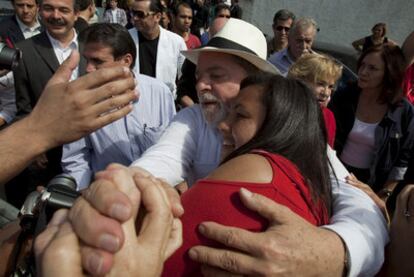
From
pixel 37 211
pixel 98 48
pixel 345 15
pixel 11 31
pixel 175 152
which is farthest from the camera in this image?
pixel 345 15

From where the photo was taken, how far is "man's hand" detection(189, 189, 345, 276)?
1027 mm

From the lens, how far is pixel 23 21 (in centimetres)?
439

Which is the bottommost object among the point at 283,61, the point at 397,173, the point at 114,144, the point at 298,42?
the point at 397,173

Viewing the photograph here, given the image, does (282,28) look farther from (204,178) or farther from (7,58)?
(204,178)

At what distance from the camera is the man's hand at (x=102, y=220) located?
74 cm

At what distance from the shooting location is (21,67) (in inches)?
120

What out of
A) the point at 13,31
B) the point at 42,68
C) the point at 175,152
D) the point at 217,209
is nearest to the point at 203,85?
the point at 175,152

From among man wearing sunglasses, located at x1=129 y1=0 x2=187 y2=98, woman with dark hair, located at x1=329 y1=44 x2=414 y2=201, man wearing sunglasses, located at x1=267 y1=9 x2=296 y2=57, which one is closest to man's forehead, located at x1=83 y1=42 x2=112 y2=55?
man wearing sunglasses, located at x1=129 y1=0 x2=187 y2=98

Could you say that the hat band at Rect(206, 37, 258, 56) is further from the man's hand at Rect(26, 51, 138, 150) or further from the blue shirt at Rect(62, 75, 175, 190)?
the man's hand at Rect(26, 51, 138, 150)

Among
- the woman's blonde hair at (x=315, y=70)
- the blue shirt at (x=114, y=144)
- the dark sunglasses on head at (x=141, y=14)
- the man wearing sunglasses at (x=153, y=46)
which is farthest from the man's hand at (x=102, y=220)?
the dark sunglasses on head at (x=141, y=14)

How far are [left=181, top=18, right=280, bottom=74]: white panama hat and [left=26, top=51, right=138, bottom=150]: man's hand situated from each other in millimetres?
915

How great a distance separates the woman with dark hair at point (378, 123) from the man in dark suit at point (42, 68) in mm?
2249

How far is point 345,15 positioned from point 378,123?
9295mm

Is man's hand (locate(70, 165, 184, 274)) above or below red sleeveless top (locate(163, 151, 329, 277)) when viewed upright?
above
